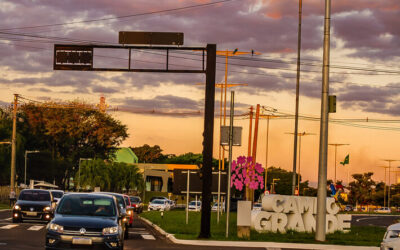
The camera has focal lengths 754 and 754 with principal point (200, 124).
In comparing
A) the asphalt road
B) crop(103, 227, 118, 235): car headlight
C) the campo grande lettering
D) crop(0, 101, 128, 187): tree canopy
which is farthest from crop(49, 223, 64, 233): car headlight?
crop(0, 101, 128, 187): tree canopy

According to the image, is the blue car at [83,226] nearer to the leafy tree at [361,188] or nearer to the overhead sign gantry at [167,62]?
the overhead sign gantry at [167,62]

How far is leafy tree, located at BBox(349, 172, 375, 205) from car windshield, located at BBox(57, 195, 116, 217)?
140 m

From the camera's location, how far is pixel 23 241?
76.1ft

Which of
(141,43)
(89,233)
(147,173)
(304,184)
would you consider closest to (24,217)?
(141,43)

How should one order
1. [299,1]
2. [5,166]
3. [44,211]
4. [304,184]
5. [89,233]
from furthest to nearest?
[304,184]
[5,166]
[299,1]
[44,211]
[89,233]

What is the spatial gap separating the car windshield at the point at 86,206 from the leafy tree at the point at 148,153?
538ft

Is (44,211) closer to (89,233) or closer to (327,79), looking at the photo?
A: (327,79)

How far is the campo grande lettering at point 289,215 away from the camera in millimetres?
33156

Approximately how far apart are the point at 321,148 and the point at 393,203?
153 meters

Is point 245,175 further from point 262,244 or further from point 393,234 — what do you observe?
point 393,234

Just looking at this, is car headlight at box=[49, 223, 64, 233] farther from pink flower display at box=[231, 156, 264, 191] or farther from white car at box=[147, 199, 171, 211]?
white car at box=[147, 199, 171, 211]

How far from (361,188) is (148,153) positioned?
181 feet

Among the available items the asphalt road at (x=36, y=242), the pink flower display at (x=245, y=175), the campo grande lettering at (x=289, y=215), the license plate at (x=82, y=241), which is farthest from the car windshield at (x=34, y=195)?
the license plate at (x=82, y=241)

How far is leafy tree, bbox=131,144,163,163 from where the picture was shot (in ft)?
602
